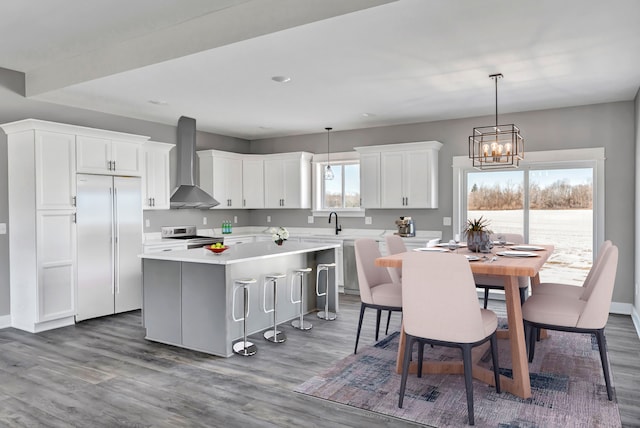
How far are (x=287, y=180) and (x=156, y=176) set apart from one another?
7.01 feet

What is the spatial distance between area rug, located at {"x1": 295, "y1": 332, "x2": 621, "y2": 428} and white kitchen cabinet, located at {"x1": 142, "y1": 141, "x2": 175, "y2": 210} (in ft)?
12.0

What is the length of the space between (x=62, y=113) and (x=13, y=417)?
12.3 ft

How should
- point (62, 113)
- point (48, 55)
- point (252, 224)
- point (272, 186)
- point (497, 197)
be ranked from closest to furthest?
1. point (48, 55)
2. point (62, 113)
3. point (497, 197)
4. point (272, 186)
5. point (252, 224)

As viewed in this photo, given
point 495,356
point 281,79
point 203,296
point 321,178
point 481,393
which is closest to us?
point 495,356

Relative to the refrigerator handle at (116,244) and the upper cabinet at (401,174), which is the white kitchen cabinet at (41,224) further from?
the upper cabinet at (401,174)

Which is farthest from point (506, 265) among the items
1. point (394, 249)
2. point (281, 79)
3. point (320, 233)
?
point (320, 233)

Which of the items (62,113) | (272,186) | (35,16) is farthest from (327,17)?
(272,186)

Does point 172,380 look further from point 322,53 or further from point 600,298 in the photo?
point 600,298

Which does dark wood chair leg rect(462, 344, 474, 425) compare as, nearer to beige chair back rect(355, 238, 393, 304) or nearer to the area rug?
the area rug

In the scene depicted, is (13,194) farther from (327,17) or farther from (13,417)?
(327,17)

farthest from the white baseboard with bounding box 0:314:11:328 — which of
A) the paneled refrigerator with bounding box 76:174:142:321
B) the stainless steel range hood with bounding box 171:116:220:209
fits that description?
the stainless steel range hood with bounding box 171:116:220:209

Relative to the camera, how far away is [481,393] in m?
3.05

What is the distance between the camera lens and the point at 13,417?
9.07 ft

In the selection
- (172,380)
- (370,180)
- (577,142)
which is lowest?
(172,380)
